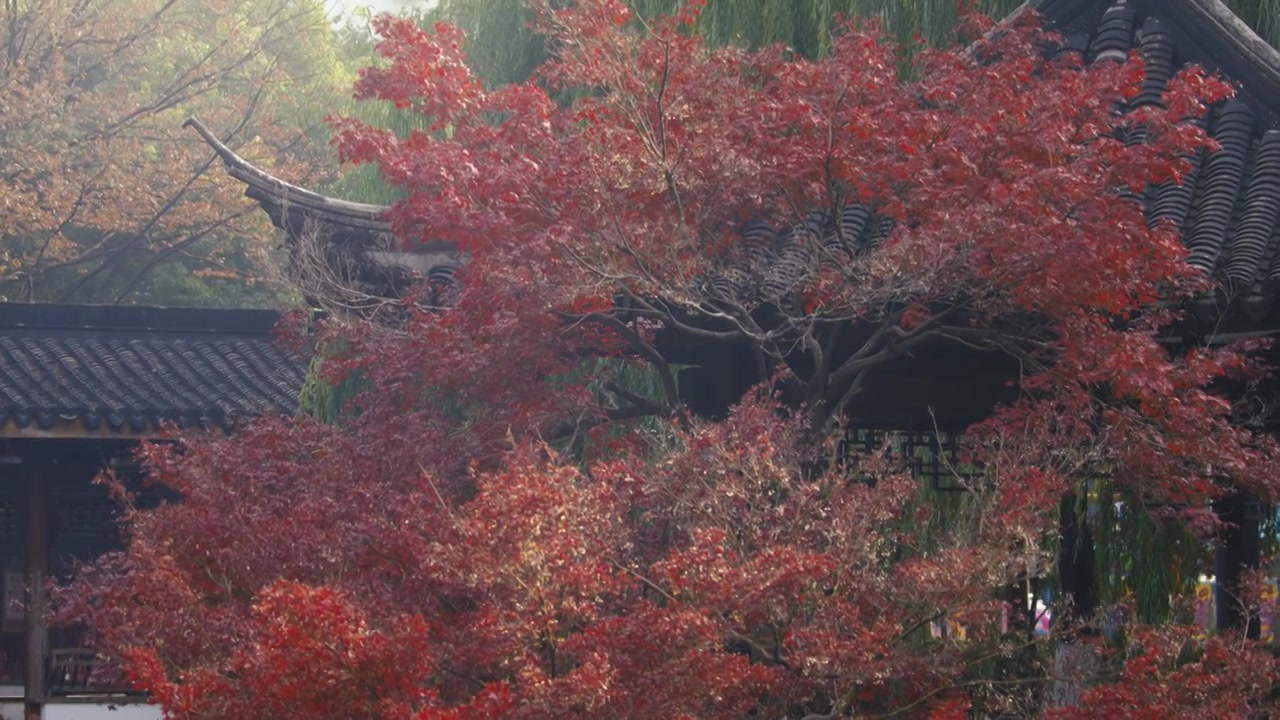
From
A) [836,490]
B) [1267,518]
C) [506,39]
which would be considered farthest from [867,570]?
[506,39]

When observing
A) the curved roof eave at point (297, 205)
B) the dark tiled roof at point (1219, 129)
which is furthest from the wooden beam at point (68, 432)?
the dark tiled roof at point (1219, 129)

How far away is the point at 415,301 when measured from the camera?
6172 millimetres

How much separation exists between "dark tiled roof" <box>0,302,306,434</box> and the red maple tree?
494 cm

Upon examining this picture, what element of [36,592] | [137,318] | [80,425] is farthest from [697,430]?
[137,318]

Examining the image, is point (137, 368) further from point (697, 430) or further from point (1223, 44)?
point (1223, 44)

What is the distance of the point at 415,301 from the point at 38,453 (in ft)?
21.8

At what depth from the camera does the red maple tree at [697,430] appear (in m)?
4.20

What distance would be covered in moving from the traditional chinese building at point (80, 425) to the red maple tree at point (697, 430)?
522cm

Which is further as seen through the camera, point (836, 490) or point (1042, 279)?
point (1042, 279)

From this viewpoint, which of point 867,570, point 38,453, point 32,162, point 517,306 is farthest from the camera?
point 32,162

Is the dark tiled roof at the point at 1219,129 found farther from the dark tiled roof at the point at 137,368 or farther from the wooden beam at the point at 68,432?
the wooden beam at the point at 68,432

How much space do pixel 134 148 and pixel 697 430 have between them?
16.8 meters

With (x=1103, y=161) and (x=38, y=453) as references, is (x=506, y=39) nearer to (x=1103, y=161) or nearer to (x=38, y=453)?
(x=38, y=453)

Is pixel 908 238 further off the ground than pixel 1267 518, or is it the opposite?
pixel 908 238
